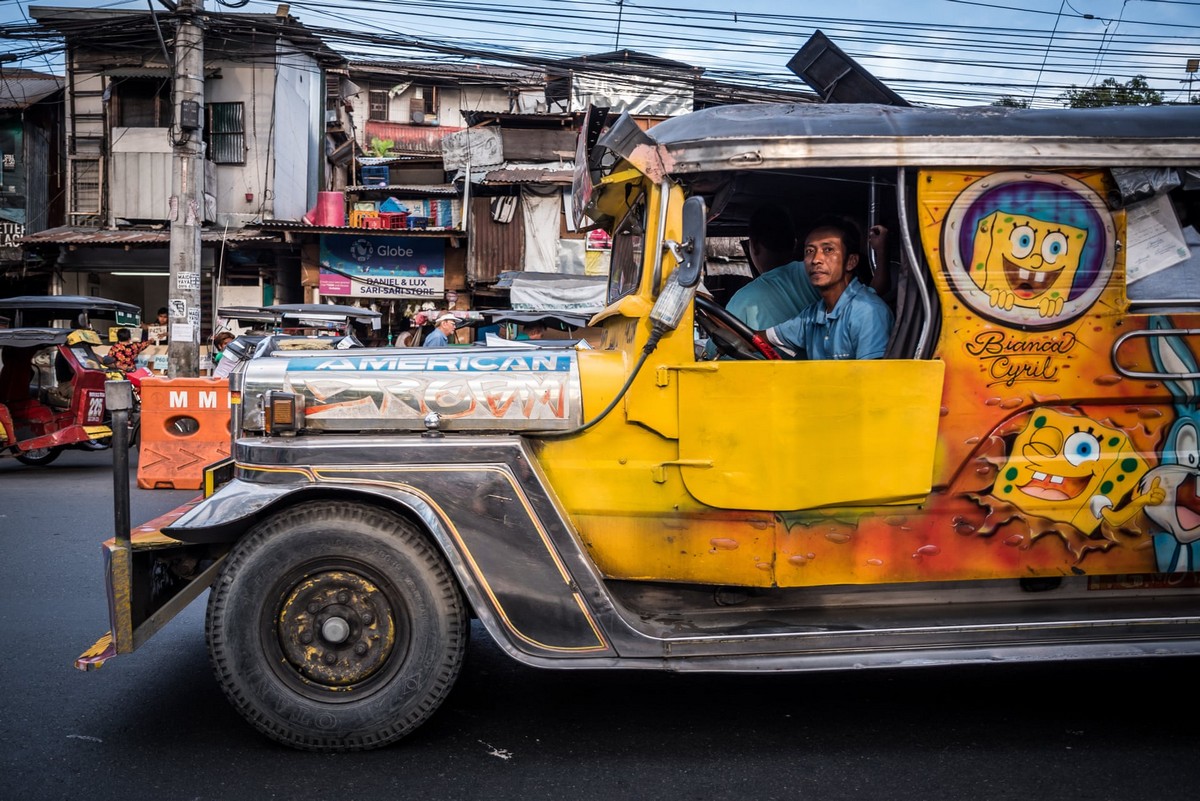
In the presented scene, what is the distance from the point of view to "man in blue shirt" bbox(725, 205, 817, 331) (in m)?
4.13

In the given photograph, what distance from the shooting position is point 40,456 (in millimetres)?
11672

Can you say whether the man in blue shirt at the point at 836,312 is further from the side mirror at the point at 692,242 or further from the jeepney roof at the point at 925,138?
the side mirror at the point at 692,242

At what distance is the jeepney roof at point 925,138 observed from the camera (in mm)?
3373

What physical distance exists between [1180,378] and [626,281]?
214cm

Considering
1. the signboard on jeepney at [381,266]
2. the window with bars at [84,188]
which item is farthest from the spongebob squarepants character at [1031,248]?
the window with bars at [84,188]

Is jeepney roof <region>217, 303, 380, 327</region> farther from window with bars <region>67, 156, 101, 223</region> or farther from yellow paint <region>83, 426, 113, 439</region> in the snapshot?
window with bars <region>67, 156, 101, 223</region>

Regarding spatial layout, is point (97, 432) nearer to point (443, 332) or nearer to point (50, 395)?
point (50, 395)

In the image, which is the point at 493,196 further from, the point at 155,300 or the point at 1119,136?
the point at 1119,136

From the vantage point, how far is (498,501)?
10.7ft

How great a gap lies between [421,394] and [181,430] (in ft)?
24.9

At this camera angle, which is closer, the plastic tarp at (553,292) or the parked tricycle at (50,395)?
the parked tricycle at (50,395)

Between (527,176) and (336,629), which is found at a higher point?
(527,176)

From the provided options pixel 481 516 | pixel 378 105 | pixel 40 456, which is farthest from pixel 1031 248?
pixel 378 105

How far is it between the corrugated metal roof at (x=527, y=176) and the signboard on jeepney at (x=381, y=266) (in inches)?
78.3
